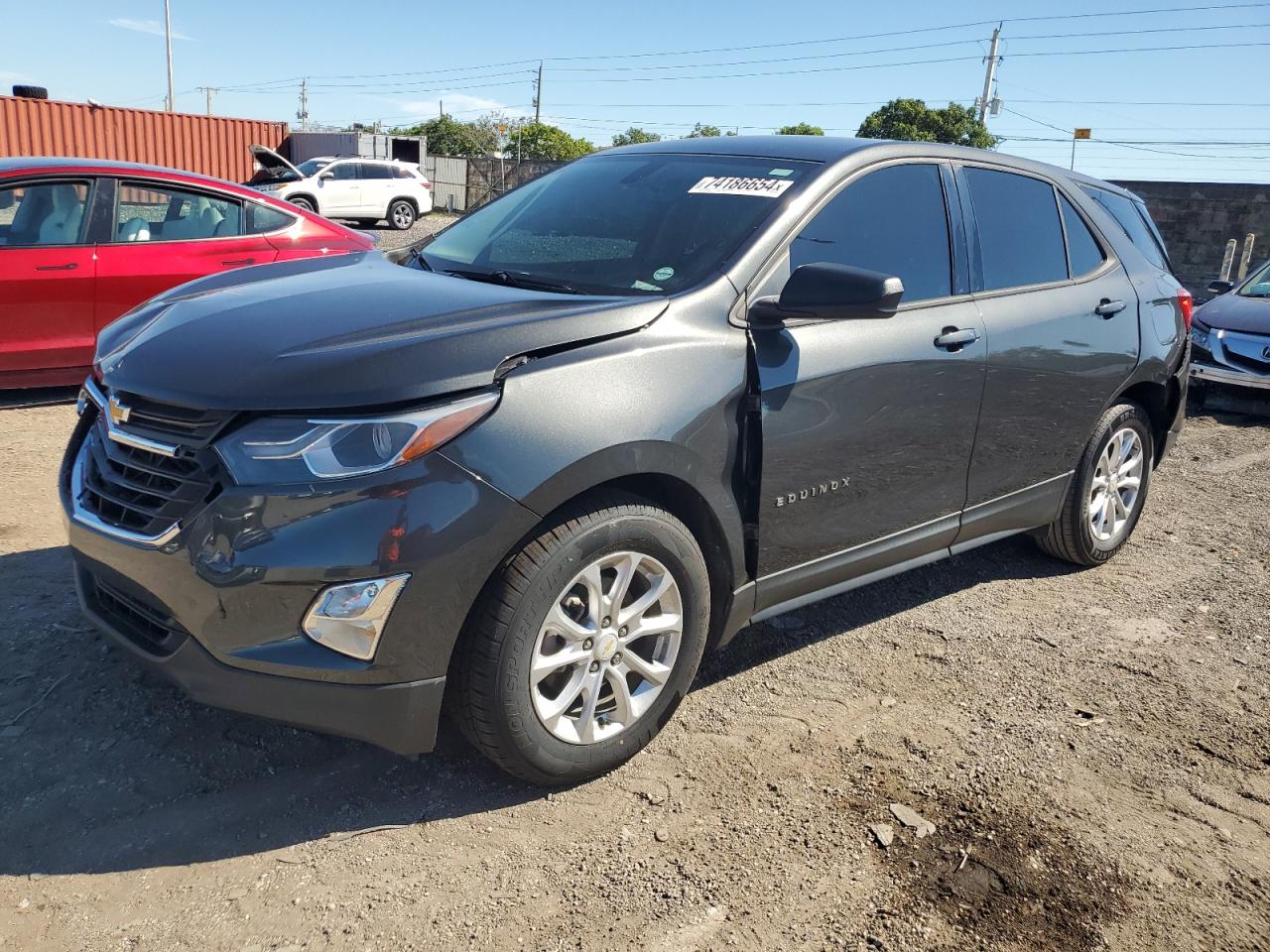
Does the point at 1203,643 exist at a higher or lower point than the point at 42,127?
lower

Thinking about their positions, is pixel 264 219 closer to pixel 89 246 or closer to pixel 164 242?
pixel 164 242

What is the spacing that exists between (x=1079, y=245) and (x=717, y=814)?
9.89ft

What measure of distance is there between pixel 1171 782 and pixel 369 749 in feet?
7.79

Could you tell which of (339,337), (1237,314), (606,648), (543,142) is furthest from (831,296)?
(543,142)

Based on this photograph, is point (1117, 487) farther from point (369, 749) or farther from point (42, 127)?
point (42, 127)

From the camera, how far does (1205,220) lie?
20.3m

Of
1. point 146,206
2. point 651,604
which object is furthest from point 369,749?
point 146,206

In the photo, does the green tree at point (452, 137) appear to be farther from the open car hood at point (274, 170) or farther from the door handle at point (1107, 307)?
the door handle at point (1107, 307)

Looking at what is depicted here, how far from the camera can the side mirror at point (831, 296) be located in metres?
2.90

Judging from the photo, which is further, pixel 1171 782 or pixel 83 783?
pixel 1171 782

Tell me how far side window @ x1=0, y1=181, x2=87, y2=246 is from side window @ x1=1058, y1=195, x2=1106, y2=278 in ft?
18.1

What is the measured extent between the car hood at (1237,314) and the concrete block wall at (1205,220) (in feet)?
37.0

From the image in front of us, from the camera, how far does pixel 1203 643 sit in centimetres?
416

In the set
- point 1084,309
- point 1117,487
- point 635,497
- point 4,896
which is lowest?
point 4,896
